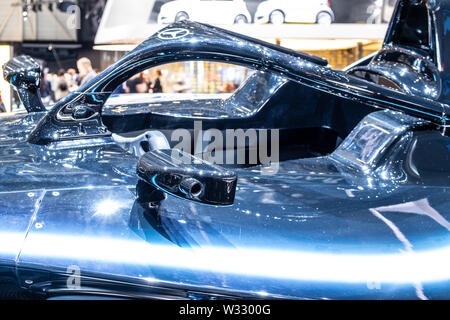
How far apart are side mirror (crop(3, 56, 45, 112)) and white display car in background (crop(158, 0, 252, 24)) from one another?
14.2 feet

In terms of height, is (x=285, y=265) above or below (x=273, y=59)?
below

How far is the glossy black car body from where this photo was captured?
1.05m

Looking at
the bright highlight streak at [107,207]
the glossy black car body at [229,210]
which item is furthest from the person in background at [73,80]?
the bright highlight streak at [107,207]

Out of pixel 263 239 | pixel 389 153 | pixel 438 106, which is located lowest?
pixel 263 239

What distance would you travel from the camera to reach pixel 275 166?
5.13 ft

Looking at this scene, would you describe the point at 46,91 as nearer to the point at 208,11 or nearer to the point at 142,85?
the point at 142,85

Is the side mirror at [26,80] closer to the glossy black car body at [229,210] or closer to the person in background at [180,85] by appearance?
the glossy black car body at [229,210]

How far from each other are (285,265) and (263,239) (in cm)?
8

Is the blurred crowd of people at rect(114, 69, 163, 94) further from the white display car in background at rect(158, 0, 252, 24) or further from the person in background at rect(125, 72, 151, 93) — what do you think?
the white display car in background at rect(158, 0, 252, 24)

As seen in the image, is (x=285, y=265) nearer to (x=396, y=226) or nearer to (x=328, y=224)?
(x=328, y=224)

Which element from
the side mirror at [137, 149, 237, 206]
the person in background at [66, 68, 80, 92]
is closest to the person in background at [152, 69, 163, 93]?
the person in background at [66, 68, 80, 92]
